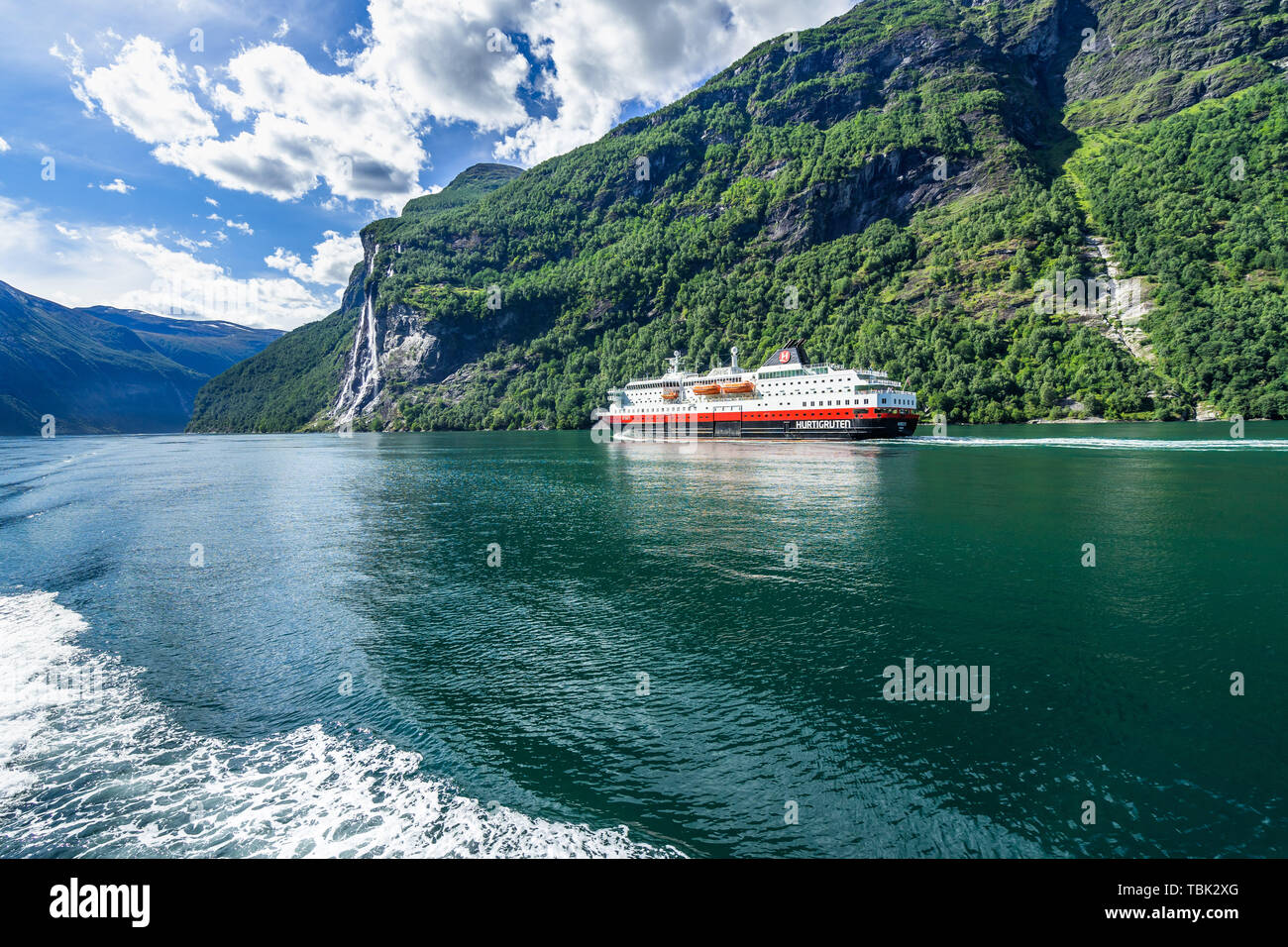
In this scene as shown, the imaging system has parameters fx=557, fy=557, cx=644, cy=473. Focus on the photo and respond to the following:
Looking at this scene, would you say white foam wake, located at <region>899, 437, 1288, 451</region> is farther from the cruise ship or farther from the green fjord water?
the green fjord water

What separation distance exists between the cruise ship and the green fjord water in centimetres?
6052

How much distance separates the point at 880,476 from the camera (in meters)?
56.3

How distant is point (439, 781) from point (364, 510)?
3961cm

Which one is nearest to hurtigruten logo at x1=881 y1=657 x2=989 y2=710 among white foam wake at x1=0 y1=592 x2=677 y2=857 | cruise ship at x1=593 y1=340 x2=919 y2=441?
white foam wake at x1=0 y1=592 x2=677 y2=857

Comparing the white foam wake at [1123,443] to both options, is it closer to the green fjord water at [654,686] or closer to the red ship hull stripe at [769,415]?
the red ship hull stripe at [769,415]
